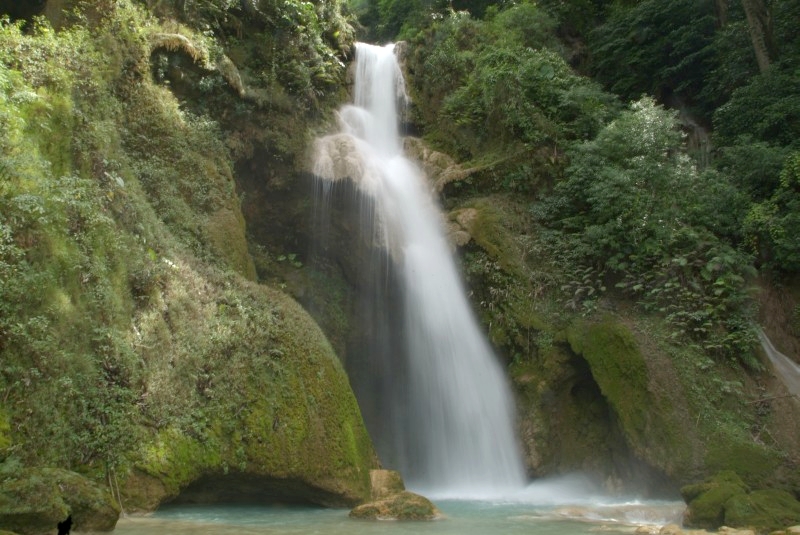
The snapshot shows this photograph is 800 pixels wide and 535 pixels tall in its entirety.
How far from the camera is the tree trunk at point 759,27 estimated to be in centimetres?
1850

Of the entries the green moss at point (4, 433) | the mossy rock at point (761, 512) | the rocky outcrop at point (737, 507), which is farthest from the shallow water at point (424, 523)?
the green moss at point (4, 433)

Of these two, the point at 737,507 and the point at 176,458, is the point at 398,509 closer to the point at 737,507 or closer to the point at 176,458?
the point at 176,458

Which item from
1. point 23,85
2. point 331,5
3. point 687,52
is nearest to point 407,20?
point 331,5

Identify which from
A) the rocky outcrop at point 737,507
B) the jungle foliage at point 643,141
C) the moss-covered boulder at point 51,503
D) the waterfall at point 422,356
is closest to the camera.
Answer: the moss-covered boulder at point 51,503

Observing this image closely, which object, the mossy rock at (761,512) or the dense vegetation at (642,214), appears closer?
the mossy rock at (761,512)

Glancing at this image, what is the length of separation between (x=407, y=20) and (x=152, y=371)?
19.8 m

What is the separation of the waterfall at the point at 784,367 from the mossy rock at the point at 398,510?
7.65 metres

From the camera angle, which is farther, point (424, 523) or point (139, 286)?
point (139, 286)

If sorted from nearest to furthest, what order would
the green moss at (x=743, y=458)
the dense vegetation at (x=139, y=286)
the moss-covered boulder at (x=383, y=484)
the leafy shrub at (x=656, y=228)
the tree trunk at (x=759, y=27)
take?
the dense vegetation at (x=139, y=286) < the moss-covered boulder at (x=383, y=484) < the green moss at (x=743, y=458) < the leafy shrub at (x=656, y=228) < the tree trunk at (x=759, y=27)

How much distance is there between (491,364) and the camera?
14.5m

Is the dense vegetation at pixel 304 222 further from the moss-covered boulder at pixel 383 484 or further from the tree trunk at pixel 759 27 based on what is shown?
the moss-covered boulder at pixel 383 484

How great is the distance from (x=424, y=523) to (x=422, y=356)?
5.92 m

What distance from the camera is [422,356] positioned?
581 inches

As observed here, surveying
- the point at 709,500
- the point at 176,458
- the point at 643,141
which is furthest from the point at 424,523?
the point at 643,141
